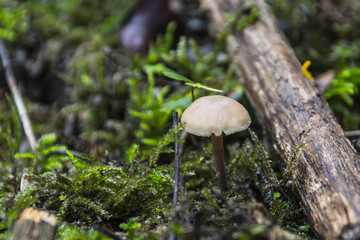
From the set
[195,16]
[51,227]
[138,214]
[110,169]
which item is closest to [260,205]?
[138,214]

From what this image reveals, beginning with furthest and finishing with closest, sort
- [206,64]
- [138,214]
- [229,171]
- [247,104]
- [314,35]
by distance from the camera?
[314,35]
[206,64]
[247,104]
[229,171]
[138,214]

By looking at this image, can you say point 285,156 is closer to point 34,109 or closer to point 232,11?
point 232,11

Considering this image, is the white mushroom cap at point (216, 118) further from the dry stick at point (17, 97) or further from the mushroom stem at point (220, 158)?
the dry stick at point (17, 97)

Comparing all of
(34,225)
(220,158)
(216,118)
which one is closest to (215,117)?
(216,118)

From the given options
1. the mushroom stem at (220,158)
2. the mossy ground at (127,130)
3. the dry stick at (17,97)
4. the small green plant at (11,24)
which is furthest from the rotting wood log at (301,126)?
the small green plant at (11,24)

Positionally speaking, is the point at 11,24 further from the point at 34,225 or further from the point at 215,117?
the point at 215,117

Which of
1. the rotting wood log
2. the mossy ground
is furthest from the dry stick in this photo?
the rotting wood log

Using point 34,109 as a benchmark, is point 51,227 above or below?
above
